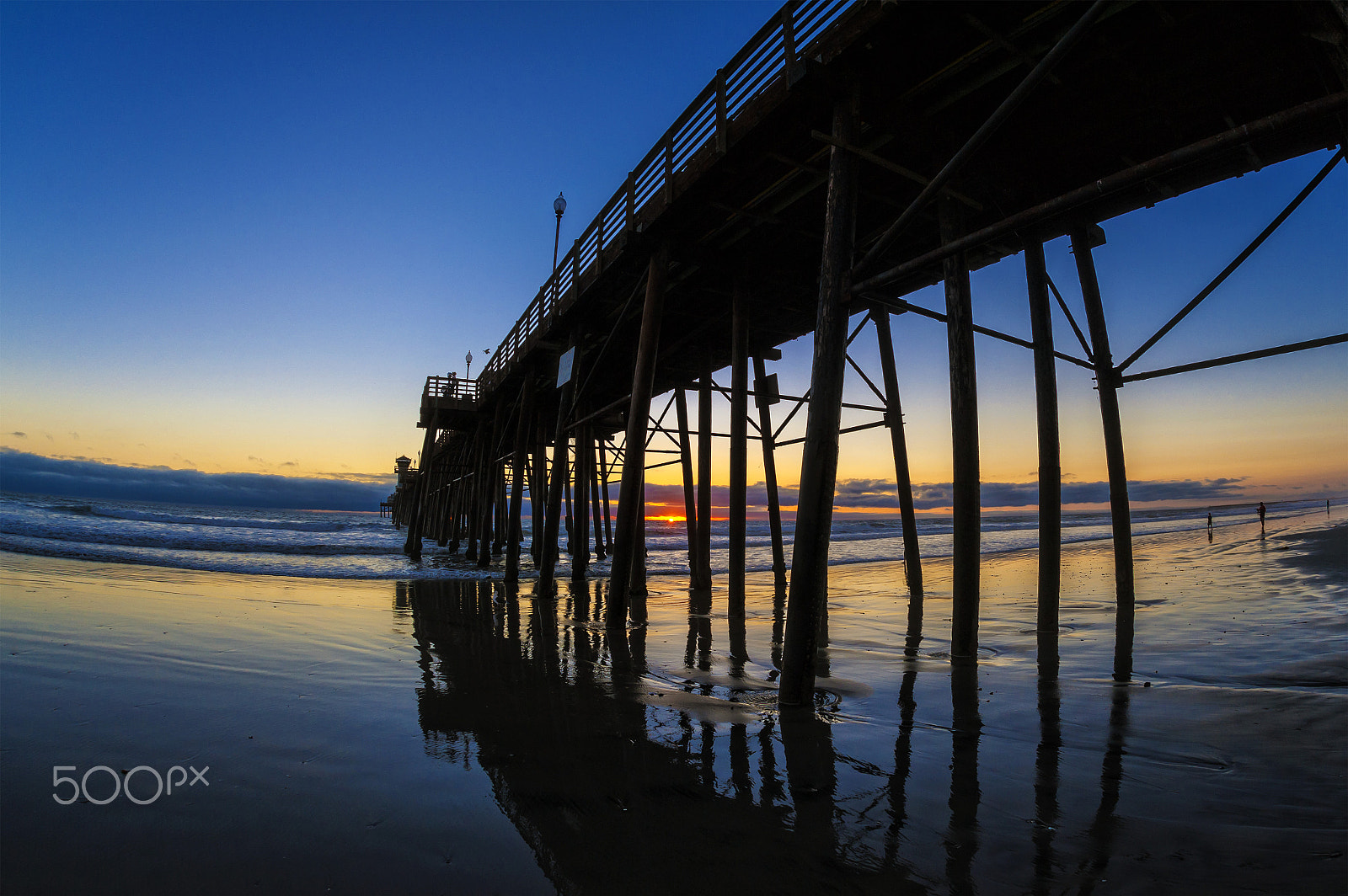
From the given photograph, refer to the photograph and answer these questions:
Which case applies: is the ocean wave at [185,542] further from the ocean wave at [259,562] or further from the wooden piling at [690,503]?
the wooden piling at [690,503]

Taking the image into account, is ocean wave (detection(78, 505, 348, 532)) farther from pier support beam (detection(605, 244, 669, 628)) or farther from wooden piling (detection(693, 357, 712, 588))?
pier support beam (detection(605, 244, 669, 628))

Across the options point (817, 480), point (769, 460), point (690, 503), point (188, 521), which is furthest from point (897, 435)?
point (188, 521)

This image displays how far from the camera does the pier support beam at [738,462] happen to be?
8445 millimetres

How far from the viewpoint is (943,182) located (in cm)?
408

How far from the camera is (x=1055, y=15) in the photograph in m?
4.41

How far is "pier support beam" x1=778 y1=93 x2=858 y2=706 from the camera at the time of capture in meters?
4.32

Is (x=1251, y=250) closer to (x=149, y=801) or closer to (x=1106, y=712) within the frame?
(x=1106, y=712)

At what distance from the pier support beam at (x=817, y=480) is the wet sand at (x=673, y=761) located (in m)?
0.36

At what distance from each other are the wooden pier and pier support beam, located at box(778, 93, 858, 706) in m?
0.02

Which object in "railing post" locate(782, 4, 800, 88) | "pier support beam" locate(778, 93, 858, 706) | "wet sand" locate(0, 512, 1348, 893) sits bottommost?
"wet sand" locate(0, 512, 1348, 893)

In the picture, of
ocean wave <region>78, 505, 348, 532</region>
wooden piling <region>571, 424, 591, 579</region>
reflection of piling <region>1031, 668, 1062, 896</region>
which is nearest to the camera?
reflection of piling <region>1031, 668, 1062, 896</region>

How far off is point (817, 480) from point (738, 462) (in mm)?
4085

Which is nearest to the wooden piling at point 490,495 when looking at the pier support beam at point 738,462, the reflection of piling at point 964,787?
the pier support beam at point 738,462

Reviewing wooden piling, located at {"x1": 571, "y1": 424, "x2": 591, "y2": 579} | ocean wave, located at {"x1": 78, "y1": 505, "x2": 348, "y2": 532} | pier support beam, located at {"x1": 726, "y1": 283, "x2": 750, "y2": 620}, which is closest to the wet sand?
pier support beam, located at {"x1": 726, "y1": 283, "x2": 750, "y2": 620}
